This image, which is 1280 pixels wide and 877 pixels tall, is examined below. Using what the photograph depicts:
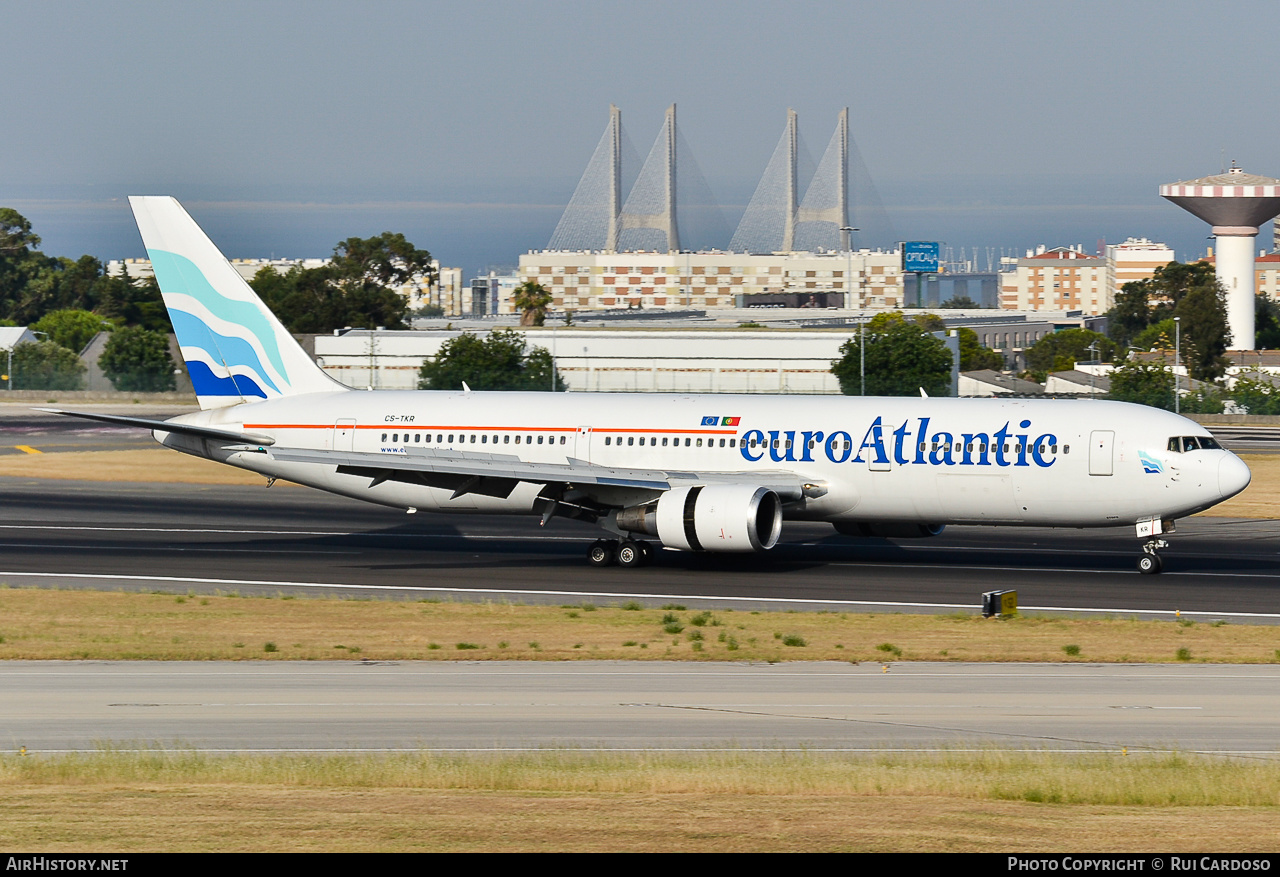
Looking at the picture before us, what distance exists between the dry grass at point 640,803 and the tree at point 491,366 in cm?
6743

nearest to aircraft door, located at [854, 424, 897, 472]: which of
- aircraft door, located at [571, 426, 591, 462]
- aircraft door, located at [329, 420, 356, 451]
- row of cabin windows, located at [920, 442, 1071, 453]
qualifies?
row of cabin windows, located at [920, 442, 1071, 453]

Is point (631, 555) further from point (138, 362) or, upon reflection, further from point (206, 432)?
point (138, 362)

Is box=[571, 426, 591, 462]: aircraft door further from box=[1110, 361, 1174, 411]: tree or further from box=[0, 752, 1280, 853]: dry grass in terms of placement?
box=[1110, 361, 1174, 411]: tree

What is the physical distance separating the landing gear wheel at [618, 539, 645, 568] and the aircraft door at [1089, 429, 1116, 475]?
1198cm

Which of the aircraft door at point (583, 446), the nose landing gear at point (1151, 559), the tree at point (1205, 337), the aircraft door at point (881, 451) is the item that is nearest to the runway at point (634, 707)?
the nose landing gear at point (1151, 559)

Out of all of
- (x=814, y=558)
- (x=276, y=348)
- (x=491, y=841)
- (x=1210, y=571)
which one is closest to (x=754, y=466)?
(x=814, y=558)

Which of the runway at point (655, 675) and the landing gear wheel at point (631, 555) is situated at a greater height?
the landing gear wheel at point (631, 555)

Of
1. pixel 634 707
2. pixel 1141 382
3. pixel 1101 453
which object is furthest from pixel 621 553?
pixel 1141 382

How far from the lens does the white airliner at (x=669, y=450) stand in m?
37.8

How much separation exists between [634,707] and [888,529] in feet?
64.2

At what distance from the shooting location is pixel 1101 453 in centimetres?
3772

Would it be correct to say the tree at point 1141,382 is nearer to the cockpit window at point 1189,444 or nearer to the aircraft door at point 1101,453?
the cockpit window at point 1189,444

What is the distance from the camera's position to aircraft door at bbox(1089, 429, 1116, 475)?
37.7m
